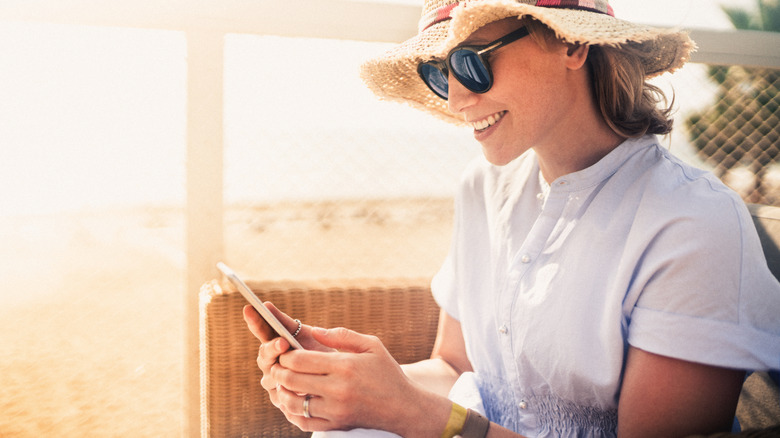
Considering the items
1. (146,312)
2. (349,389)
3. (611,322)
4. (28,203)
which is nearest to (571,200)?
(611,322)

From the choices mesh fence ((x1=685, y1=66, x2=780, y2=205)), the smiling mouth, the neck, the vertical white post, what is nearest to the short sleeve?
the neck

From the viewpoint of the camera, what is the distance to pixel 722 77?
13.2 feet

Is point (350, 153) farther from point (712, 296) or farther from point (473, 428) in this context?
point (712, 296)

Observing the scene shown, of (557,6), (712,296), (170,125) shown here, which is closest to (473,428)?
(712,296)

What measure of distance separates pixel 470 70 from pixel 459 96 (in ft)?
0.27

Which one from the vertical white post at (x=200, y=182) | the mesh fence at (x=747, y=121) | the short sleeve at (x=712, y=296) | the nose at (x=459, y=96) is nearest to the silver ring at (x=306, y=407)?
the short sleeve at (x=712, y=296)

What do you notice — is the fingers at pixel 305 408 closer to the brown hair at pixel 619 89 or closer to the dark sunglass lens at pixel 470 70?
the dark sunglass lens at pixel 470 70

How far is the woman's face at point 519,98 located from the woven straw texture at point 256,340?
0.69 metres

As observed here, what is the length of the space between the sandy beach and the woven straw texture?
1.67 ft

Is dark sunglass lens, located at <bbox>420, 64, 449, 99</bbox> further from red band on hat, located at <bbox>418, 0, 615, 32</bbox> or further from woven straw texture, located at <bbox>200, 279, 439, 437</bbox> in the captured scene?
woven straw texture, located at <bbox>200, 279, 439, 437</bbox>

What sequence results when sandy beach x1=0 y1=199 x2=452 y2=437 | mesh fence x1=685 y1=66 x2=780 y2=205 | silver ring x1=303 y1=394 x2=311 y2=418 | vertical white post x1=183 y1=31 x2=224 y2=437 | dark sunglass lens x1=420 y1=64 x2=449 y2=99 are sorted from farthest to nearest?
mesh fence x1=685 y1=66 x2=780 y2=205, sandy beach x1=0 y1=199 x2=452 y2=437, vertical white post x1=183 y1=31 x2=224 y2=437, dark sunglass lens x1=420 y1=64 x2=449 y2=99, silver ring x1=303 y1=394 x2=311 y2=418

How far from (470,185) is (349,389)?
86cm

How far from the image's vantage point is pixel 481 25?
4.00ft

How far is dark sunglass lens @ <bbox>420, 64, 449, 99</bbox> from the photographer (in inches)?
58.7
